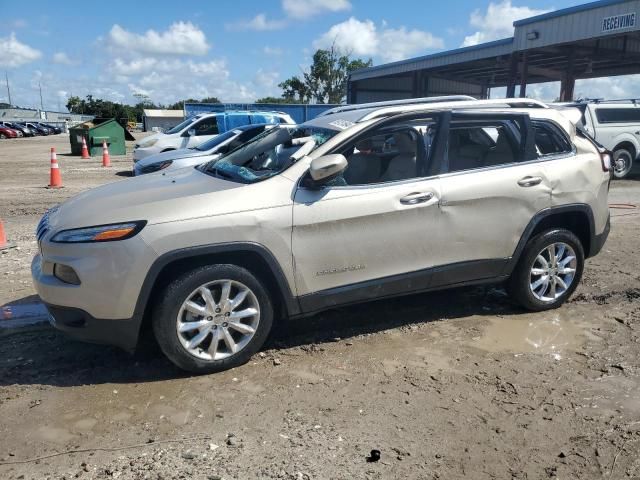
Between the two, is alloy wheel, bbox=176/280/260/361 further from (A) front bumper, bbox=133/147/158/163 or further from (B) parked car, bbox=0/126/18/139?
(B) parked car, bbox=0/126/18/139

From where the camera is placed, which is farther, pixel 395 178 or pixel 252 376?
pixel 395 178

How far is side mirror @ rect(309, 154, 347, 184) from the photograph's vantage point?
3.66 meters

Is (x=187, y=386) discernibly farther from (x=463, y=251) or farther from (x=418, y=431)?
(x=463, y=251)

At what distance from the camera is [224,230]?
3494mm

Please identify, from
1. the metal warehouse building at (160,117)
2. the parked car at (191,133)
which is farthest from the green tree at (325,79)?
the parked car at (191,133)

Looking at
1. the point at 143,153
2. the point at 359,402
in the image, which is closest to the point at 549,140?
the point at 359,402

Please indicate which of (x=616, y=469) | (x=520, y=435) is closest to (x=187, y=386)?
(x=520, y=435)

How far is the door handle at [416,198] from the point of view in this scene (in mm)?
3992

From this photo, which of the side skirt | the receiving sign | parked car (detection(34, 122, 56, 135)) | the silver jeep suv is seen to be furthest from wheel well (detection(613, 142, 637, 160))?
parked car (detection(34, 122, 56, 135))

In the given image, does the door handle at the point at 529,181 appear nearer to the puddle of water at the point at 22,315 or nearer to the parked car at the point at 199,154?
the puddle of water at the point at 22,315

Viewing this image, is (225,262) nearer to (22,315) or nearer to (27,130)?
(22,315)

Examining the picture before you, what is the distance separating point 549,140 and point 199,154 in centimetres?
786

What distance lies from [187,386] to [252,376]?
43cm

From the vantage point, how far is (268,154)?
14.0ft
